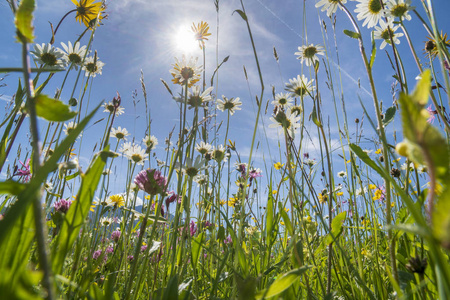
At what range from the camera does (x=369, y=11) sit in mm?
1313

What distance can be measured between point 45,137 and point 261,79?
104 centimetres

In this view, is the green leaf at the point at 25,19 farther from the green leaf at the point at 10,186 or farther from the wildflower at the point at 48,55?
the wildflower at the point at 48,55

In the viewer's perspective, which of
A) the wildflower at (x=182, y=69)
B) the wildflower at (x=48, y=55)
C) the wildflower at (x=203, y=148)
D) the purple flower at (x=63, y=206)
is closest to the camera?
the wildflower at (x=182, y=69)

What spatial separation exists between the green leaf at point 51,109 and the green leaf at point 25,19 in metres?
0.06

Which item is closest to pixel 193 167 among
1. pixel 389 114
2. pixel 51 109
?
pixel 389 114

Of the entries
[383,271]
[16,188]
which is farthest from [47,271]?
[383,271]

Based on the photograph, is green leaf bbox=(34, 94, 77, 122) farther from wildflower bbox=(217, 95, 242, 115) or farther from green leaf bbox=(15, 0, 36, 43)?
A: wildflower bbox=(217, 95, 242, 115)

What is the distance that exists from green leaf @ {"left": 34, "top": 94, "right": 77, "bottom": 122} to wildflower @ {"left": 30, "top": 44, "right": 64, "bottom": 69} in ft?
4.34

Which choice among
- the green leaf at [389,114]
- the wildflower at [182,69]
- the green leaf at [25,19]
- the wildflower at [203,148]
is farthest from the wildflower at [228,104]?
the green leaf at [25,19]

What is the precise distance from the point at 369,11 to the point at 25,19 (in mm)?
1434

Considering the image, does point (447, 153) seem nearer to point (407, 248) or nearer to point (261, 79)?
point (261, 79)

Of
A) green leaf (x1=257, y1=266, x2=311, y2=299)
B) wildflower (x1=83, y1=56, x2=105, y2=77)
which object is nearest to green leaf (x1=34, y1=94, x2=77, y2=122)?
green leaf (x1=257, y1=266, x2=311, y2=299)

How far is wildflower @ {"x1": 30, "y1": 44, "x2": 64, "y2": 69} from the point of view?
1402 millimetres

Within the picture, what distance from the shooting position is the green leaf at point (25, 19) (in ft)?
0.85
